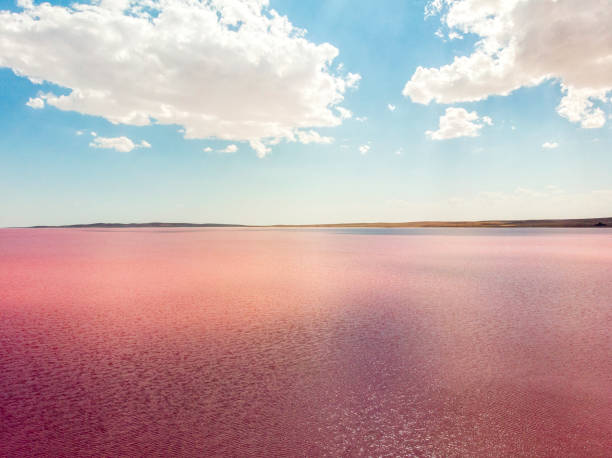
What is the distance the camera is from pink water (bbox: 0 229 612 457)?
4160 mm

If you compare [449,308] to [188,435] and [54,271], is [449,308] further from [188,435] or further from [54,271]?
[54,271]

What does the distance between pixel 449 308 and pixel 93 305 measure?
→ 1023cm

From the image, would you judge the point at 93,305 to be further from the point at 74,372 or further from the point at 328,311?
the point at 328,311

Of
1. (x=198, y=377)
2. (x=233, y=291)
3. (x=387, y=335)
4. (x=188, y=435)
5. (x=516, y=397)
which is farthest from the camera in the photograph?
(x=233, y=291)

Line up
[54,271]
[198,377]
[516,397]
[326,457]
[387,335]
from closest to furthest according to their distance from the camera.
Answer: [326,457]
[516,397]
[198,377]
[387,335]
[54,271]

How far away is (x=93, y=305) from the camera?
1067 cm

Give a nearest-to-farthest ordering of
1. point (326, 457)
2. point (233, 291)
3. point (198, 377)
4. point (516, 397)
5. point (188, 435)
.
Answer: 1. point (326, 457)
2. point (188, 435)
3. point (516, 397)
4. point (198, 377)
5. point (233, 291)

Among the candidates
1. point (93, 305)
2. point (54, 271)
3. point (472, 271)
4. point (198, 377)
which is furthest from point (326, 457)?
point (54, 271)

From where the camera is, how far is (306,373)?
234 inches

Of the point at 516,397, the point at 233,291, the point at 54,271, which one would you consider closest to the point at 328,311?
the point at 233,291

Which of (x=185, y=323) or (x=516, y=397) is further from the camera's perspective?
(x=185, y=323)

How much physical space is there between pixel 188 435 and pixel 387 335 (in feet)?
15.7

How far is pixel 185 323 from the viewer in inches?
346

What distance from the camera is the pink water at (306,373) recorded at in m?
4.16
